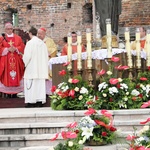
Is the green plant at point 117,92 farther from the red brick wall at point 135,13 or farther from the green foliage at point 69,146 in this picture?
the red brick wall at point 135,13

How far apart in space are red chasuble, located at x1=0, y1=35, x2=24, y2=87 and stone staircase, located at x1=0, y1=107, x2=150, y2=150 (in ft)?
11.5

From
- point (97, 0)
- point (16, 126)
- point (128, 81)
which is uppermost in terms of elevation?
point (97, 0)

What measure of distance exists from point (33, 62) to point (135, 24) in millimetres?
8424

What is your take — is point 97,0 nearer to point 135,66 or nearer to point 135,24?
point 135,66

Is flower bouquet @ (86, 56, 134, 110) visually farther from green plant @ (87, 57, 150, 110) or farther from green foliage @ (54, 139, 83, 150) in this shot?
green foliage @ (54, 139, 83, 150)

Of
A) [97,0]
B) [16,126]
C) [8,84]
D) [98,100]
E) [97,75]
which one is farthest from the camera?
[8,84]

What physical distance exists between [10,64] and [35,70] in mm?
1650

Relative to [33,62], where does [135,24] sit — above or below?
above

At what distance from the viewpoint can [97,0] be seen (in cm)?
988

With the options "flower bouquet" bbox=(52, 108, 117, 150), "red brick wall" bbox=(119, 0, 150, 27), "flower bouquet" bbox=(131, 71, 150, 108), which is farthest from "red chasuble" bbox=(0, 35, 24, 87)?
"red brick wall" bbox=(119, 0, 150, 27)

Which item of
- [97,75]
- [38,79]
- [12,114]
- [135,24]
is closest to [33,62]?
[38,79]

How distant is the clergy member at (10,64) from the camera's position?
11.8 meters

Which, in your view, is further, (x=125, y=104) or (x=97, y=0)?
(x=97, y=0)

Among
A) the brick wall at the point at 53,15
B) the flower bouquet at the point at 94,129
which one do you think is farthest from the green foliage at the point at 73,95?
the brick wall at the point at 53,15
